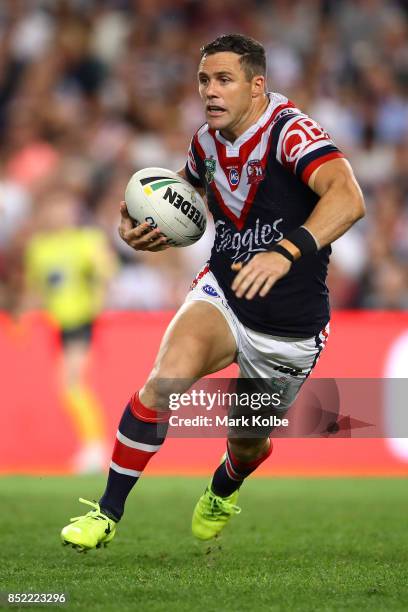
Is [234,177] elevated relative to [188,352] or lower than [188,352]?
elevated

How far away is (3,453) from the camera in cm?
1056

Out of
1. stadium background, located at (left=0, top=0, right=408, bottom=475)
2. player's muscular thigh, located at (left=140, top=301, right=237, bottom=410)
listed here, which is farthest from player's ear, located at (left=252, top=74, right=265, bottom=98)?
stadium background, located at (left=0, top=0, right=408, bottom=475)

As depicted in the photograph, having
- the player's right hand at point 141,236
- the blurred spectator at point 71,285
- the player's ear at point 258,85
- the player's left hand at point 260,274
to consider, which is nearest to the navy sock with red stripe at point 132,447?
the player's right hand at point 141,236

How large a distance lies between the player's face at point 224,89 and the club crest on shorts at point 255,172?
0.22m

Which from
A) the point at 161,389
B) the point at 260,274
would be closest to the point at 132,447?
the point at 161,389

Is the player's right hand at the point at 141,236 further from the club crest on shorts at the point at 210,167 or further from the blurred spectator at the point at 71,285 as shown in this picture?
the blurred spectator at the point at 71,285

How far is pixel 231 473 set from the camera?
652 centimetres

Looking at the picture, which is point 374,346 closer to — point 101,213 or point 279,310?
point 101,213

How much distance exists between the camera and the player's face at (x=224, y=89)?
18.5 feet

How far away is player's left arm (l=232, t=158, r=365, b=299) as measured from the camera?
4.87 metres

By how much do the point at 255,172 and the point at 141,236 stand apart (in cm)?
65

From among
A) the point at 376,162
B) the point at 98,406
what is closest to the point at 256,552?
the point at 98,406

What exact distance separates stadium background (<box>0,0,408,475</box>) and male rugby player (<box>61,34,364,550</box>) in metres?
4.72

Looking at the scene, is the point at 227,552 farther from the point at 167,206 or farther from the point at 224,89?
the point at 224,89
